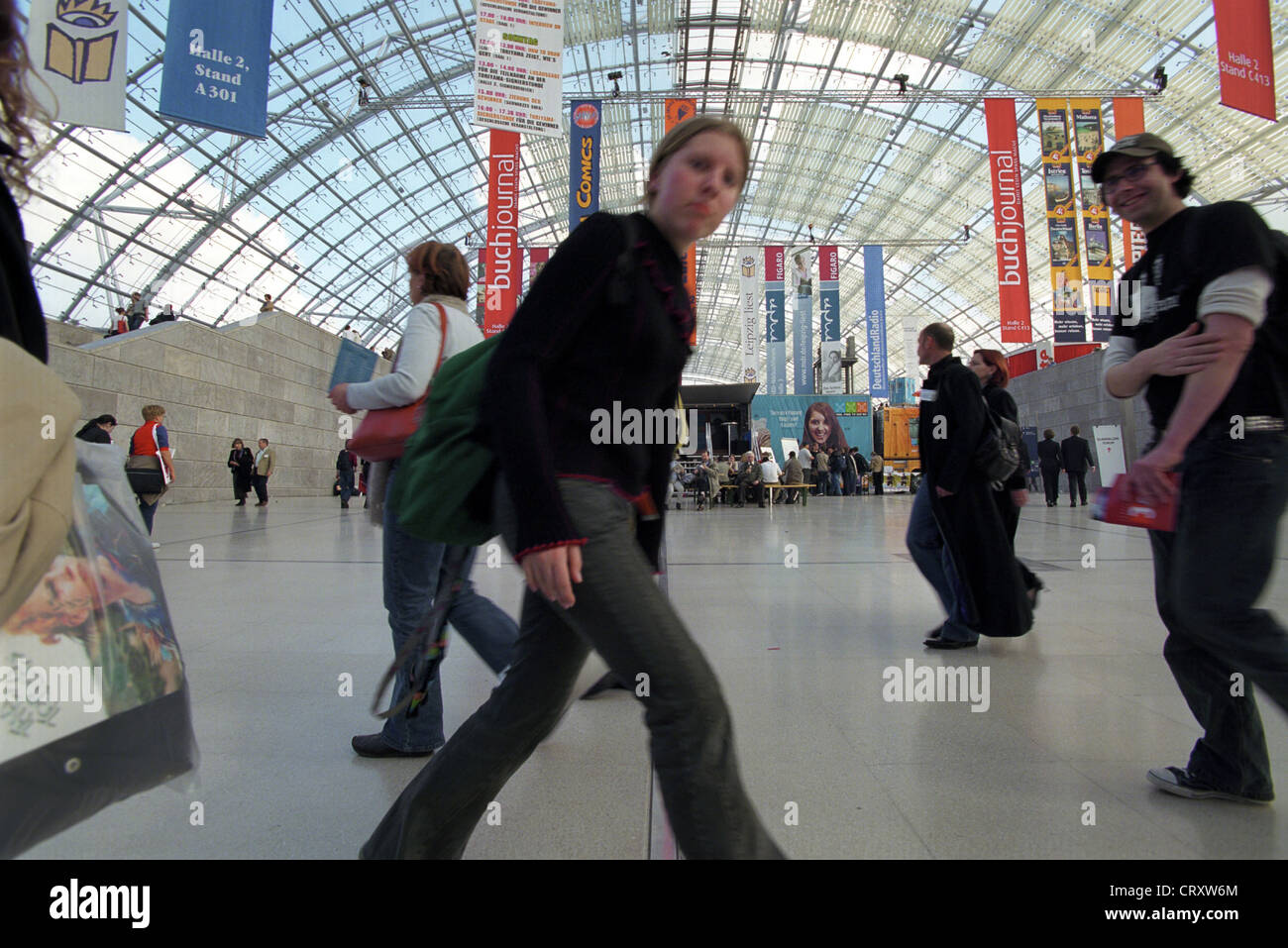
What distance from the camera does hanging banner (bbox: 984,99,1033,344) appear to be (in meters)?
12.3

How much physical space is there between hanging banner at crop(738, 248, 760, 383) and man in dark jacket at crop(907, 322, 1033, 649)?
15795 millimetres

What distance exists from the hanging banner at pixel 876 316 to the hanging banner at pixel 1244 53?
458 inches

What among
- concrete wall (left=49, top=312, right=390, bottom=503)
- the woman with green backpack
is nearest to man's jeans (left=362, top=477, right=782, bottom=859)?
the woman with green backpack

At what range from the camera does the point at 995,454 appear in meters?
3.43

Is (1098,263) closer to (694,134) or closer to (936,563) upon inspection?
(936,563)

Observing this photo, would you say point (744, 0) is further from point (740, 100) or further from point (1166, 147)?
point (1166, 147)

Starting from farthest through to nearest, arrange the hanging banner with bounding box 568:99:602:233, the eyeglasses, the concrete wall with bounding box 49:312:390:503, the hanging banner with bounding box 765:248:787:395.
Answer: the hanging banner with bounding box 765:248:787:395, the concrete wall with bounding box 49:312:390:503, the hanging banner with bounding box 568:99:602:233, the eyeglasses

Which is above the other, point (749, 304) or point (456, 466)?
point (749, 304)

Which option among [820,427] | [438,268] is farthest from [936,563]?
[820,427]

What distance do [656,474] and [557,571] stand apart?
0.33m

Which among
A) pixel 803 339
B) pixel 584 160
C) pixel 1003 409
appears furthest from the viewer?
pixel 803 339

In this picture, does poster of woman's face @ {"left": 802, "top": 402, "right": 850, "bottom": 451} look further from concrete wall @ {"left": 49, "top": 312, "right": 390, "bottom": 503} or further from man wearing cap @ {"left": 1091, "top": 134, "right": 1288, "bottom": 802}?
man wearing cap @ {"left": 1091, "top": 134, "right": 1288, "bottom": 802}

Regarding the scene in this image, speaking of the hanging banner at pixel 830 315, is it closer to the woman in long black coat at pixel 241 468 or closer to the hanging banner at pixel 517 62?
the hanging banner at pixel 517 62

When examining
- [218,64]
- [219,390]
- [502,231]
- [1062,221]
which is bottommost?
[219,390]
